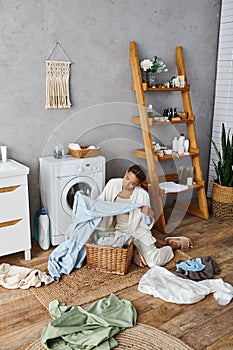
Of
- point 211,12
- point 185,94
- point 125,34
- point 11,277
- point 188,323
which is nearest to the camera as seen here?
point 188,323

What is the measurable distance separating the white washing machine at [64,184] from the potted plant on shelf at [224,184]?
1431mm

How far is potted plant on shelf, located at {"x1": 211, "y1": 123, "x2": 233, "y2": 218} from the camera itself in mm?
3893

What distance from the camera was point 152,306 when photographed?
239 cm

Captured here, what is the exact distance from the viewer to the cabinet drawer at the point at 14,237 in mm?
2770

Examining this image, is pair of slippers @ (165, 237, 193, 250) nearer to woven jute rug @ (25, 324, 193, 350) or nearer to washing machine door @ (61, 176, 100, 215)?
washing machine door @ (61, 176, 100, 215)

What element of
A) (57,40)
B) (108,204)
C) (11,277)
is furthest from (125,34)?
(11,277)

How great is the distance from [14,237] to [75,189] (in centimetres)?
73

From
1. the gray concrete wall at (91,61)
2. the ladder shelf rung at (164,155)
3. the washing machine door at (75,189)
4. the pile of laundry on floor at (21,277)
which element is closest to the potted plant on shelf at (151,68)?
the gray concrete wall at (91,61)

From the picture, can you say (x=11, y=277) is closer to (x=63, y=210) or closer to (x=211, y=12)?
(x=63, y=210)

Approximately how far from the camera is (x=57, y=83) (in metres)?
3.26

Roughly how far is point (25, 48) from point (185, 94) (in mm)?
1752

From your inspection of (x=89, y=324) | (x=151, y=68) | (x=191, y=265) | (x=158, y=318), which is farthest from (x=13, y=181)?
(x=151, y=68)

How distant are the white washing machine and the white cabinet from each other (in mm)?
313

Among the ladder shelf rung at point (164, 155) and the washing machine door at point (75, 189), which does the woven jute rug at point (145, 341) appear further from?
the ladder shelf rung at point (164, 155)
